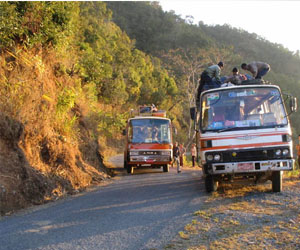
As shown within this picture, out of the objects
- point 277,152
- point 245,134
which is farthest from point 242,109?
point 277,152

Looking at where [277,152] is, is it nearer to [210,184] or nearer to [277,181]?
[277,181]

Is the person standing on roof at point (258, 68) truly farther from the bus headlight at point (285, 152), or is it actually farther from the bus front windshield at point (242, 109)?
the bus headlight at point (285, 152)

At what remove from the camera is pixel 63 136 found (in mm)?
11398

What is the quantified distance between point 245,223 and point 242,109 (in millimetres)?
3286

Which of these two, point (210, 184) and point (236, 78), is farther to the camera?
point (236, 78)

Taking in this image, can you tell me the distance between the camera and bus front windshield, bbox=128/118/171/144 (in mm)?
16062

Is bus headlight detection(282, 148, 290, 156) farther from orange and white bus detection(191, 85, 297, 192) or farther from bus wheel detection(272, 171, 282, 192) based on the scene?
bus wheel detection(272, 171, 282, 192)

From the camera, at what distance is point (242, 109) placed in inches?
321

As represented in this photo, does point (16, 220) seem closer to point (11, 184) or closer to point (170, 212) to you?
point (11, 184)

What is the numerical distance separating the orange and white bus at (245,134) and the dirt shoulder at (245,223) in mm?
638

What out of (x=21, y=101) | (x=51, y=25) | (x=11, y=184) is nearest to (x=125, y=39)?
(x=51, y=25)

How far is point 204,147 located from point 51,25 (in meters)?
7.53

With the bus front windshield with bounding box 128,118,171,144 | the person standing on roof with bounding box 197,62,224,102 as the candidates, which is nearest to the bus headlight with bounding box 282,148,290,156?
the person standing on roof with bounding box 197,62,224,102

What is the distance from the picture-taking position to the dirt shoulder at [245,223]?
4.72m
